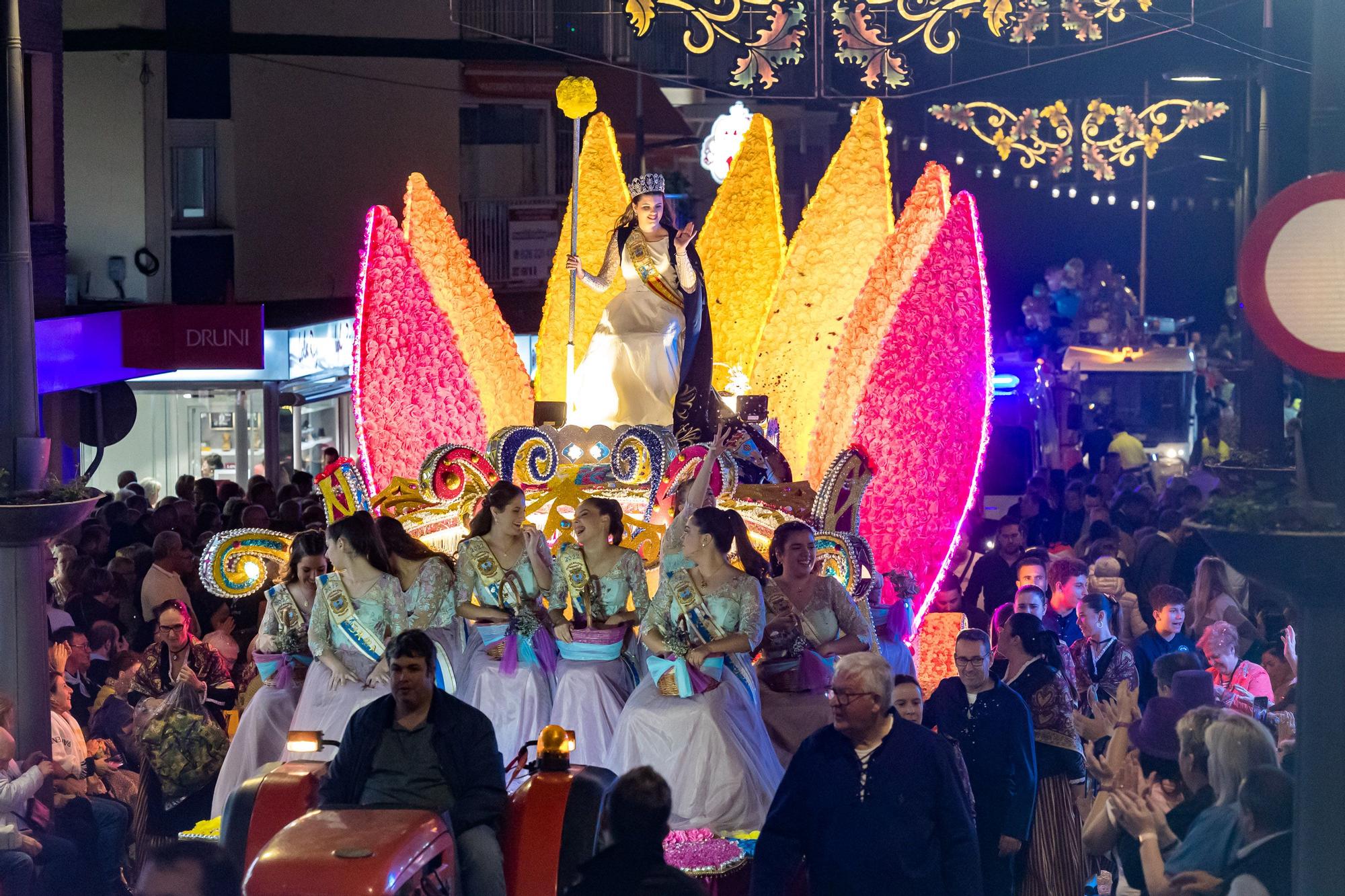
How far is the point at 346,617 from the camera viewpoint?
919 centimetres

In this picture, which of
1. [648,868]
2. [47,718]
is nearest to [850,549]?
[47,718]

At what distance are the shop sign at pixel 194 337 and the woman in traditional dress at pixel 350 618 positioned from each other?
9.44 metres

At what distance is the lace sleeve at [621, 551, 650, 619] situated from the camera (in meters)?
9.48

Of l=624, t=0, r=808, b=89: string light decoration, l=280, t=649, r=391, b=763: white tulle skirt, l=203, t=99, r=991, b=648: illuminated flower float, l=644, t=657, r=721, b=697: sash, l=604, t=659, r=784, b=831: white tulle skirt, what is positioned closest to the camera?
l=604, t=659, r=784, b=831: white tulle skirt

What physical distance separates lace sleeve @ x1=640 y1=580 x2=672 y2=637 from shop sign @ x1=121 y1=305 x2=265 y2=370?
10.2 metres

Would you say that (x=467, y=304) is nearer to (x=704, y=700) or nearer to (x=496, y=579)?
(x=496, y=579)

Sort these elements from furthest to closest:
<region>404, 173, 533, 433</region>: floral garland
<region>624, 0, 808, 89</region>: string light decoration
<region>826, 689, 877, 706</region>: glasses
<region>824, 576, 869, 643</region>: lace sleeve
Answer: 1. <region>404, 173, 533, 433</region>: floral garland
2. <region>624, 0, 808, 89</region>: string light decoration
3. <region>824, 576, 869, 643</region>: lace sleeve
4. <region>826, 689, 877, 706</region>: glasses

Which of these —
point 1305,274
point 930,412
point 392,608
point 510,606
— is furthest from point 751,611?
point 930,412

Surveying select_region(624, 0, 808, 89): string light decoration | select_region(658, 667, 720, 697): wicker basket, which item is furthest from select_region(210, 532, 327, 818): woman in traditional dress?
select_region(624, 0, 808, 89): string light decoration

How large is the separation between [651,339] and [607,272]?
51 centimetres

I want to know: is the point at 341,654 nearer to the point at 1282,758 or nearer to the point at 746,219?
the point at 1282,758

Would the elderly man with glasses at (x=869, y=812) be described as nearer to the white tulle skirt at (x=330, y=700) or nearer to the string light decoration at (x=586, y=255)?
the white tulle skirt at (x=330, y=700)

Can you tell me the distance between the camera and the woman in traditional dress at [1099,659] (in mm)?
9898

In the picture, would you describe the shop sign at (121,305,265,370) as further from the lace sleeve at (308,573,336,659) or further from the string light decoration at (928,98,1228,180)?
the lace sleeve at (308,573,336,659)
